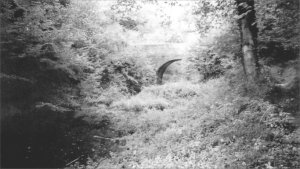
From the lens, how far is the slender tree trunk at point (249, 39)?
771 cm

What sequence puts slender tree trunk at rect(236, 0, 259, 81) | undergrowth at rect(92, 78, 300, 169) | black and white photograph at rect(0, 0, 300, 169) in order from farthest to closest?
slender tree trunk at rect(236, 0, 259, 81)
black and white photograph at rect(0, 0, 300, 169)
undergrowth at rect(92, 78, 300, 169)

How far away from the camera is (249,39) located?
7891 mm

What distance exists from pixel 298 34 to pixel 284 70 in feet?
6.62

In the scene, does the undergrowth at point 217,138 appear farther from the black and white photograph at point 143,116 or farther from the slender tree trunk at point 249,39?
the slender tree trunk at point 249,39

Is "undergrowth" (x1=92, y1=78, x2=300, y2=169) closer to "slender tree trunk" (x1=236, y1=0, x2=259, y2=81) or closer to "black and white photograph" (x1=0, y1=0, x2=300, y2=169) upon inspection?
"black and white photograph" (x1=0, y1=0, x2=300, y2=169)

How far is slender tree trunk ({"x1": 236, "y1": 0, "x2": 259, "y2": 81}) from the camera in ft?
25.3

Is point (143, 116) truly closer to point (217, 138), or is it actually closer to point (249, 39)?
point (217, 138)

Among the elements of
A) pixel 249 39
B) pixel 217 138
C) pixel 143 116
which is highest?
pixel 249 39

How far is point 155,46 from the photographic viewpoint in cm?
2175

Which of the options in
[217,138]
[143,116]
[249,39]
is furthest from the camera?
[143,116]

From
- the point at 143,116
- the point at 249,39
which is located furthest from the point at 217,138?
the point at 143,116

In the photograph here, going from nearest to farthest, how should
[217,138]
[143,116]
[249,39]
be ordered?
[217,138] < [249,39] < [143,116]

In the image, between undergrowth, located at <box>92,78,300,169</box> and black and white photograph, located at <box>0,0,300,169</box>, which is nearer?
undergrowth, located at <box>92,78,300,169</box>

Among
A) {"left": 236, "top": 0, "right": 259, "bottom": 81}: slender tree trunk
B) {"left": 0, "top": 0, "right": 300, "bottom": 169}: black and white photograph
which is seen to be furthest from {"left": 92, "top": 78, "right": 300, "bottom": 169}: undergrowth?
{"left": 236, "top": 0, "right": 259, "bottom": 81}: slender tree trunk
